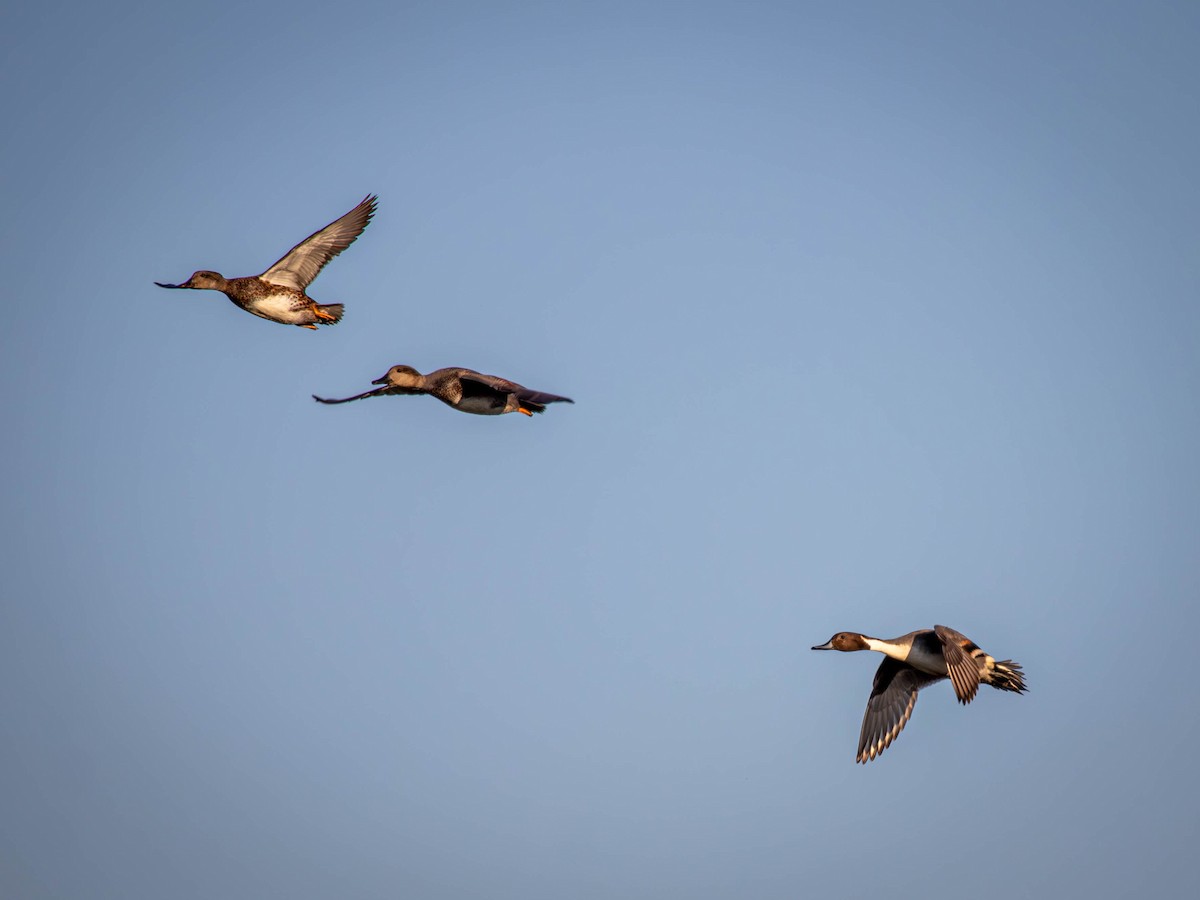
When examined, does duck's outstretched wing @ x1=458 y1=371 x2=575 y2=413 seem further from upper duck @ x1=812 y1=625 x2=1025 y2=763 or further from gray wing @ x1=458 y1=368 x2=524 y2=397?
upper duck @ x1=812 y1=625 x2=1025 y2=763

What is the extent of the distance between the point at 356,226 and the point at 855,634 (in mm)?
11082

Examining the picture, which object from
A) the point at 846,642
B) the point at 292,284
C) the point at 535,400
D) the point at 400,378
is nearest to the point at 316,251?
the point at 292,284

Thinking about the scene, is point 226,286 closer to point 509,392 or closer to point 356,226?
point 356,226

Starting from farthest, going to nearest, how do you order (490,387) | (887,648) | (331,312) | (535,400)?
(331,312), (887,648), (490,387), (535,400)

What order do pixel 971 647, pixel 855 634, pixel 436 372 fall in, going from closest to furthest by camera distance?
1. pixel 971 647
2. pixel 436 372
3. pixel 855 634

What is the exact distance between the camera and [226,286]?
23.6 m

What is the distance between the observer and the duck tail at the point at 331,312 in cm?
2308

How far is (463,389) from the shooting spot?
68.7 feet

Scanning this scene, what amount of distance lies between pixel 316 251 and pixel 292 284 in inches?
27.7

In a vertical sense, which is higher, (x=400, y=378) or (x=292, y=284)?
(x=292, y=284)

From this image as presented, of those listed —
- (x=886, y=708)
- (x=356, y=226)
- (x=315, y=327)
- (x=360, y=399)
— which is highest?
(x=356, y=226)

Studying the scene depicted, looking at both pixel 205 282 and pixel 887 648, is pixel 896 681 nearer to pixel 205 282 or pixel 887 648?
pixel 887 648

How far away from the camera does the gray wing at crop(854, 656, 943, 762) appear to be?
2188 centimetres

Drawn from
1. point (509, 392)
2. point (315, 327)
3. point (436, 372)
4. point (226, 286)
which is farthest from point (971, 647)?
point (226, 286)
